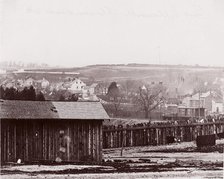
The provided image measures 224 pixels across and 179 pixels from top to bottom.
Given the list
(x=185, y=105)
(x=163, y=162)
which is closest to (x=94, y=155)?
(x=163, y=162)

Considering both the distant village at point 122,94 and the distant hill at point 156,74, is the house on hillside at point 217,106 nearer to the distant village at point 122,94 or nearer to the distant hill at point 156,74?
the distant village at point 122,94

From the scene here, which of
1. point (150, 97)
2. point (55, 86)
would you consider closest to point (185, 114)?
point (150, 97)

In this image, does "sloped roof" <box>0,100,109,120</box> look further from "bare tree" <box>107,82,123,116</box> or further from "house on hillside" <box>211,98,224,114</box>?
"house on hillside" <box>211,98,224,114</box>

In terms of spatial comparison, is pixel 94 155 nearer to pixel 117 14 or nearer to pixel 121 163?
pixel 121 163

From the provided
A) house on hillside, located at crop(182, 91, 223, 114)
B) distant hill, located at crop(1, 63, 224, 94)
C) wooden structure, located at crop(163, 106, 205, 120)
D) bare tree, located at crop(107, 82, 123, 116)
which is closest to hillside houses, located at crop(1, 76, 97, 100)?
distant hill, located at crop(1, 63, 224, 94)

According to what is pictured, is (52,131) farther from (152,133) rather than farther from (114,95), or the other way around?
(152,133)

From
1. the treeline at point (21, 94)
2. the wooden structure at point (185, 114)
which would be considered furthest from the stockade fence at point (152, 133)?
the treeline at point (21, 94)
